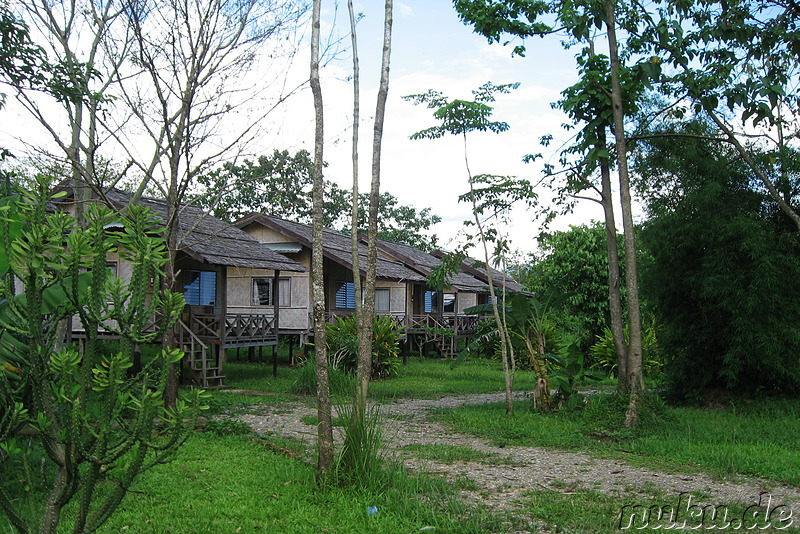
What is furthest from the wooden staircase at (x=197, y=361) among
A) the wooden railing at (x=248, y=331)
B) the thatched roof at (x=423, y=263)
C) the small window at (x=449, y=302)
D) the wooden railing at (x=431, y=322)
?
the small window at (x=449, y=302)

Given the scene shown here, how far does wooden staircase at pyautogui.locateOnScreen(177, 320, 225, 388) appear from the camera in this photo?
1499 cm

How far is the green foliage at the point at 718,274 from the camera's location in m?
11.0

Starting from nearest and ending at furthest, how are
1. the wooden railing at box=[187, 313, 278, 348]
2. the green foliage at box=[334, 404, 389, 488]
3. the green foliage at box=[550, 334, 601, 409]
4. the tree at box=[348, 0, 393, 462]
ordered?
the green foliage at box=[334, 404, 389, 488]
the tree at box=[348, 0, 393, 462]
the green foliage at box=[550, 334, 601, 409]
the wooden railing at box=[187, 313, 278, 348]

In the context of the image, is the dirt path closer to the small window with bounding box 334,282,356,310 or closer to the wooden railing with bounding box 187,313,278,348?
the wooden railing with bounding box 187,313,278,348

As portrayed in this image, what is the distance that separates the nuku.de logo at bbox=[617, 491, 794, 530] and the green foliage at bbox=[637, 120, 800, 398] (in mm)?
5426

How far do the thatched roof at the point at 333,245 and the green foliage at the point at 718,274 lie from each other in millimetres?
10912

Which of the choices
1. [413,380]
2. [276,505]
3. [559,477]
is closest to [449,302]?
[413,380]

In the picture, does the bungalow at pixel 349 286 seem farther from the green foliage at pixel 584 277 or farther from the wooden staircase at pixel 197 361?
the wooden staircase at pixel 197 361

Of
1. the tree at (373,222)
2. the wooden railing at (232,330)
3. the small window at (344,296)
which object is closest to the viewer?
the tree at (373,222)

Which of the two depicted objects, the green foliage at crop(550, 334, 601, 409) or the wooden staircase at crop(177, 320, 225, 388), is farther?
the wooden staircase at crop(177, 320, 225, 388)

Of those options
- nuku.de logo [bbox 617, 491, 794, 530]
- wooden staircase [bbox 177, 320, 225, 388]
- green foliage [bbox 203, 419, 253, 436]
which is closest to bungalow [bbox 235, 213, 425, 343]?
wooden staircase [bbox 177, 320, 225, 388]

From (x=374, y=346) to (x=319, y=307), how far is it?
445 inches

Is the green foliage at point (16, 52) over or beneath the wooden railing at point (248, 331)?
over

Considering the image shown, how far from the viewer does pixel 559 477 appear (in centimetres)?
746
